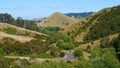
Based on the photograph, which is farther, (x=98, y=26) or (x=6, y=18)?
(x=6, y=18)

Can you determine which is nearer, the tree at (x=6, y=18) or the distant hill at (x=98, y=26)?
the distant hill at (x=98, y=26)

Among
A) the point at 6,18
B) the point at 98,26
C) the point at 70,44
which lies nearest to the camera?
the point at 70,44

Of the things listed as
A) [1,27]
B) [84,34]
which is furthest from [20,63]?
[84,34]

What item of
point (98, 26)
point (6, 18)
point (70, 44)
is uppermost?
point (6, 18)

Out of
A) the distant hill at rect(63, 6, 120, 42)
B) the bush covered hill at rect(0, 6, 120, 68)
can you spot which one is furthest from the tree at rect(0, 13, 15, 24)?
the distant hill at rect(63, 6, 120, 42)

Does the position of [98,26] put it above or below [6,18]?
below

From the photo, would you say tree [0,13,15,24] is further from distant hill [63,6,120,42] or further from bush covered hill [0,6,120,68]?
distant hill [63,6,120,42]

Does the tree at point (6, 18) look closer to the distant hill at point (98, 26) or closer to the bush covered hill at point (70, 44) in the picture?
the bush covered hill at point (70, 44)

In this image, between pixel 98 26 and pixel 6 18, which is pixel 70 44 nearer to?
pixel 98 26

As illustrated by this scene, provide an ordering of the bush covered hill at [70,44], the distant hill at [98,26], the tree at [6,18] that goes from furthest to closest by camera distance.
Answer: the tree at [6,18] → the distant hill at [98,26] → the bush covered hill at [70,44]

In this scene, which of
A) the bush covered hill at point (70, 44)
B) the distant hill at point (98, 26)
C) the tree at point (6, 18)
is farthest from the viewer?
the tree at point (6, 18)

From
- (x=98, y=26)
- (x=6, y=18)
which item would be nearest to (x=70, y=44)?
(x=98, y=26)

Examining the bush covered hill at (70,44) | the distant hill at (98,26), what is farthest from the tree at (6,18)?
the distant hill at (98,26)

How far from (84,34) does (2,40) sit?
2828 inches
